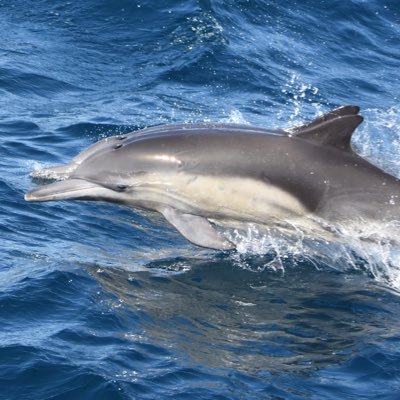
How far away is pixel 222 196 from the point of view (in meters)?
9.92

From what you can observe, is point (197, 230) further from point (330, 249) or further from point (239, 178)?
point (330, 249)

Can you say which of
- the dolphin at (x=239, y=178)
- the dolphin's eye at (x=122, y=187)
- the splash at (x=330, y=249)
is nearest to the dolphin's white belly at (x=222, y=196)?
the dolphin at (x=239, y=178)

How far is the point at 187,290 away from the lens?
953 cm

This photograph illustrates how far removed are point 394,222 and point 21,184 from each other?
14.7 feet

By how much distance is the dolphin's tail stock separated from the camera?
9992mm

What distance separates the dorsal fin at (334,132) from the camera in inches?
373

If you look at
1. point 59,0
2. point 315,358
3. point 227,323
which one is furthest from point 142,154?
point 59,0

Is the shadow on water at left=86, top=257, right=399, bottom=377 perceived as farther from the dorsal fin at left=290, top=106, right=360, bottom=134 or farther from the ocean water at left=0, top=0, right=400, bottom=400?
the dorsal fin at left=290, top=106, right=360, bottom=134

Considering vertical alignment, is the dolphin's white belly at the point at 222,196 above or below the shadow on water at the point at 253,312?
above

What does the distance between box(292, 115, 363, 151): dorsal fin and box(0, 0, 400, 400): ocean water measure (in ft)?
3.17

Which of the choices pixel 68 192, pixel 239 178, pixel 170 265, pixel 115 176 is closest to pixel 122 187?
pixel 115 176

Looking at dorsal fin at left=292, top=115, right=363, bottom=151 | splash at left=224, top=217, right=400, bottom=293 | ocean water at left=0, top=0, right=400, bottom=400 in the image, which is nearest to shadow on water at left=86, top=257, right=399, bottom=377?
ocean water at left=0, top=0, right=400, bottom=400

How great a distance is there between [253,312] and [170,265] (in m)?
1.39

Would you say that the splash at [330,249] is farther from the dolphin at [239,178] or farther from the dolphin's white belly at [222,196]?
the dolphin's white belly at [222,196]
